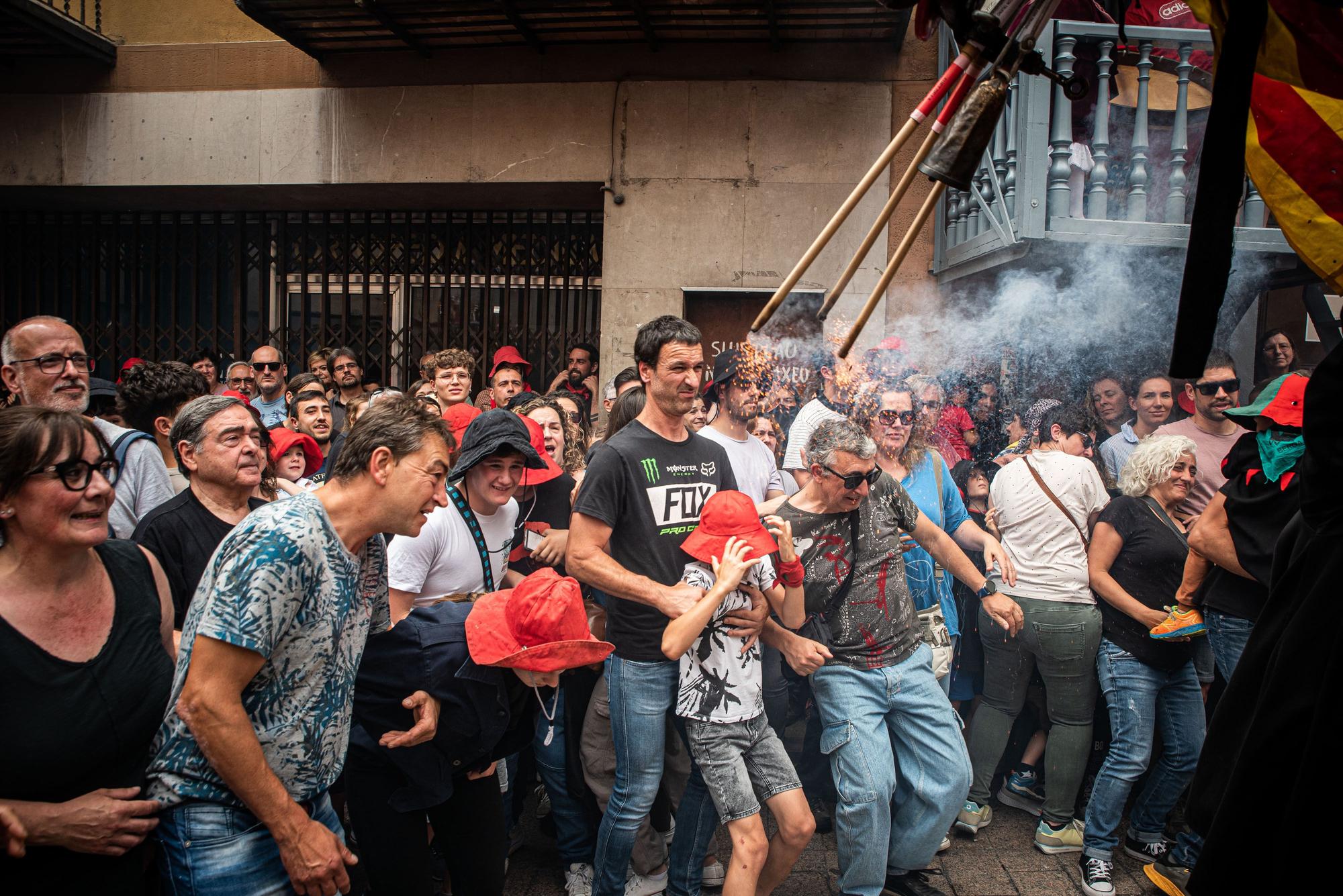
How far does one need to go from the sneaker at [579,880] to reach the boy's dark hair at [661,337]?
7.33 ft

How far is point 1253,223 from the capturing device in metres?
6.07

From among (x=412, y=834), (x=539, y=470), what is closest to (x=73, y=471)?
(x=412, y=834)

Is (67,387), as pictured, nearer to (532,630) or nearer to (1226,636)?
(532,630)

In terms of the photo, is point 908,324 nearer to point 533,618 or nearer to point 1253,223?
point 1253,223

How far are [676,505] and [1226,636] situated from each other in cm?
254

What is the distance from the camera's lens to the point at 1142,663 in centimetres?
424

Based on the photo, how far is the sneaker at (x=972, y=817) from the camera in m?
4.48

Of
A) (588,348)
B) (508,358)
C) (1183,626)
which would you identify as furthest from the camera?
(588,348)

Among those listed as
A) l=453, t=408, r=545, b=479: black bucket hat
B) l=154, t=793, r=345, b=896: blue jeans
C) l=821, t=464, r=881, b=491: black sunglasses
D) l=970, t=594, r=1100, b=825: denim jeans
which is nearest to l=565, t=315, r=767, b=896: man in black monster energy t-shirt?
l=453, t=408, r=545, b=479: black bucket hat

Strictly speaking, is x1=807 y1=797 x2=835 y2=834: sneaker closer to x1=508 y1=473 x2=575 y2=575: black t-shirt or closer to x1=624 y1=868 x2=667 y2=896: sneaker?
x1=624 y1=868 x2=667 y2=896: sneaker

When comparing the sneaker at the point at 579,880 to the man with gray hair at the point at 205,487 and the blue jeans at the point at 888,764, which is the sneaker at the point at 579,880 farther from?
the man with gray hair at the point at 205,487

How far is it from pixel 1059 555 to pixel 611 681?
7.97 feet

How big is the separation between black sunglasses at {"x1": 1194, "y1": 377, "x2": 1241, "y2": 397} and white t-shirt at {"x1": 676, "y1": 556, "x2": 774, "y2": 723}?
310cm

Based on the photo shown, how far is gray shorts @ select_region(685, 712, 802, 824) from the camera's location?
3318 millimetres
